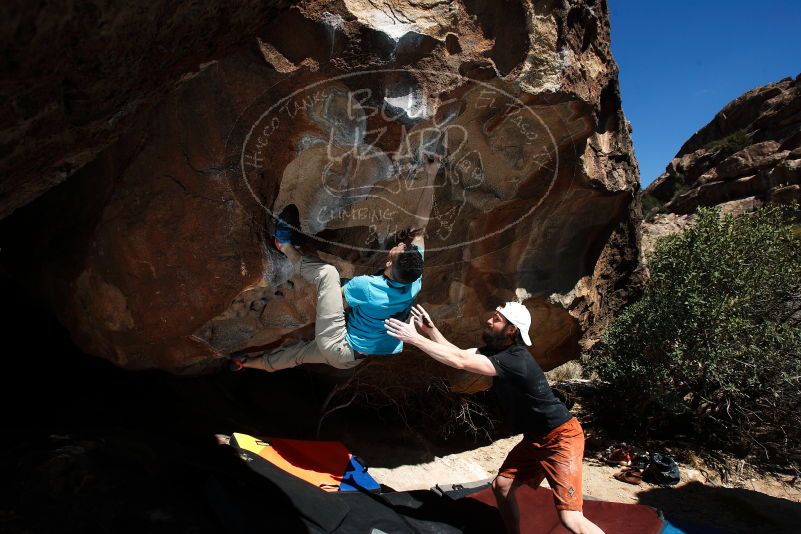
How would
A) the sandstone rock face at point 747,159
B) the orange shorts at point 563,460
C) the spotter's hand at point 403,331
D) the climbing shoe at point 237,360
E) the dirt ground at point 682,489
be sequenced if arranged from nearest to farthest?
the spotter's hand at point 403,331, the orange shorts at point 563,460, the climbing shoe at point 237,360, the dirt ground at point 682,489, the sandstone rock face at point 747,159

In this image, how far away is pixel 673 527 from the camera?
148 inches

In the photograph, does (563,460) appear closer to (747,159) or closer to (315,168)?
(315,168)

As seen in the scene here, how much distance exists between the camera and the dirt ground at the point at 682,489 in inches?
191

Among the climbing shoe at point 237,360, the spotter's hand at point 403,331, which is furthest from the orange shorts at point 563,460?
the climbing shoe at point 237,360

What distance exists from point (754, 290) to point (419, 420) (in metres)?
4.91

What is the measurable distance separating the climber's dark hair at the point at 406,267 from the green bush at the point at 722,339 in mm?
5382

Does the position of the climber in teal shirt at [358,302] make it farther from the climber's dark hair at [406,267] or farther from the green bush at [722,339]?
the green bush at [722,339]

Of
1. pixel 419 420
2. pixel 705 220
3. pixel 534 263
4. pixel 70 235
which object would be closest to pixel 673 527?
pixel 534 263

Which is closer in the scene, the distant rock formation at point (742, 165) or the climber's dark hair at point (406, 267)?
the climber's dark hair at point (406, 267)

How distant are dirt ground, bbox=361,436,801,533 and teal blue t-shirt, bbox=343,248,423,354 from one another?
2.19 m

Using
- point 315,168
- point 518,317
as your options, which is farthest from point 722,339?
point 315,168

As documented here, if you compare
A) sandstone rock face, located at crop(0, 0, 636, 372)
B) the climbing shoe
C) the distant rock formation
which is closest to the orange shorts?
sandstone rock face, located at crop(0, 0, 636, 372)

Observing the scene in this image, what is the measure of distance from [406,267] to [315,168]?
2.88 ft

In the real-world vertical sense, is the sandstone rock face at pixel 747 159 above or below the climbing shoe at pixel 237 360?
above
